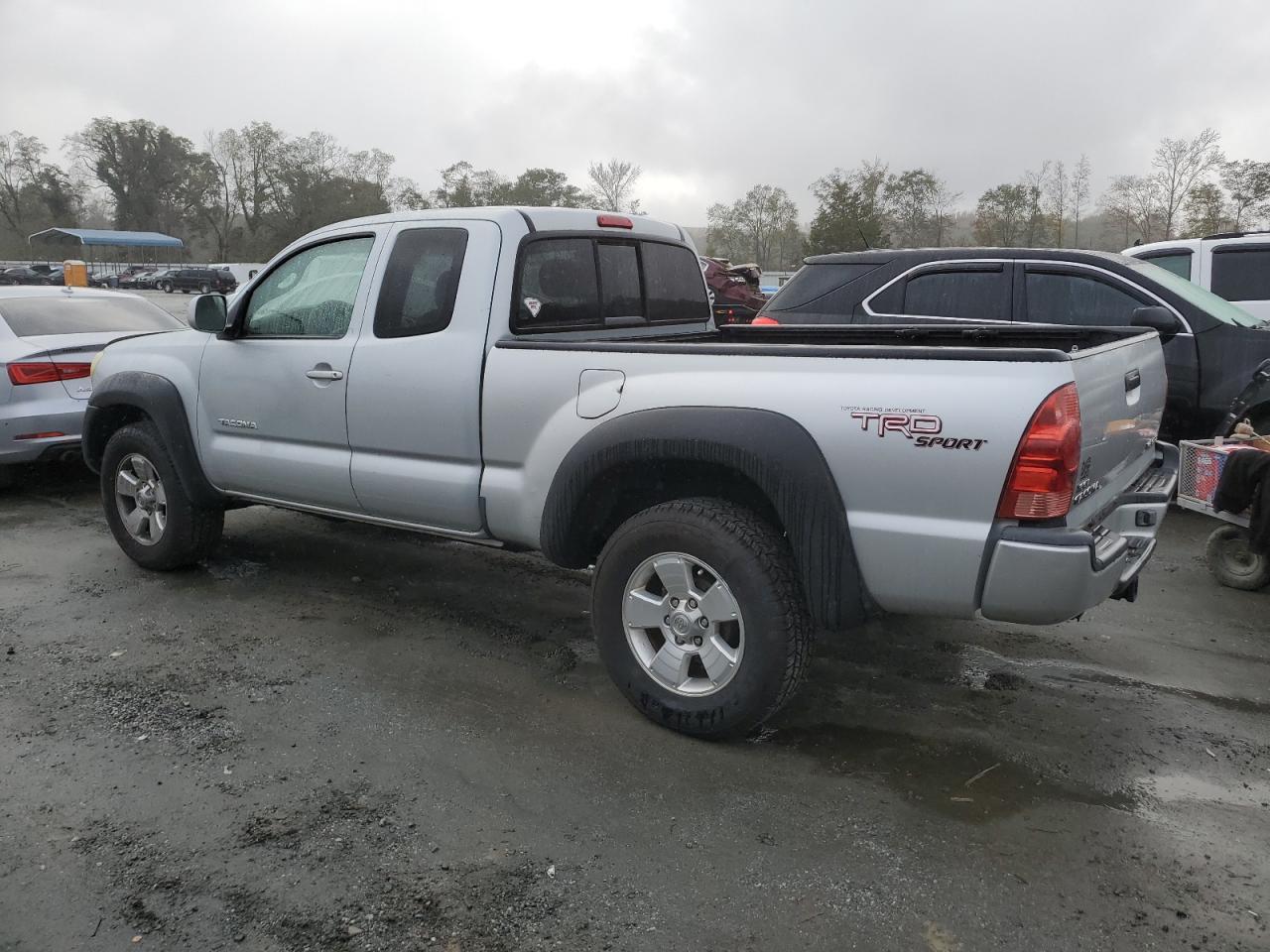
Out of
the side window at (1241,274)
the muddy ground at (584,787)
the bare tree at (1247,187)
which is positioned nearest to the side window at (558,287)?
the muddy ground at (584,787)

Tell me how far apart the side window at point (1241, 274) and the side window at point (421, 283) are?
7144 mm

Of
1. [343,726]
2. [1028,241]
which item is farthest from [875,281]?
[1028,241]

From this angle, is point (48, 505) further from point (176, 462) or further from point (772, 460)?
point (772, 460)

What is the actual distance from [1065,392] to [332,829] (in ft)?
8.46

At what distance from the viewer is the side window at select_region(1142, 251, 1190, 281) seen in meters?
8.48

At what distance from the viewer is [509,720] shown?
3.72 metres

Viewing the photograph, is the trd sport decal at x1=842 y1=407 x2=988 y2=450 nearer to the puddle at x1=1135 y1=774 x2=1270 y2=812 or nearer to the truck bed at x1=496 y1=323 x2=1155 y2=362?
the truck bed at x1=496 y1=323 x2=1155 y2=362

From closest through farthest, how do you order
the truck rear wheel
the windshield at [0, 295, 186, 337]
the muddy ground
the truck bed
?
1. the muddy ground
2. the truck bed
3. the truck rear wheel
4. the windshield at [0, 295, 186, 337]

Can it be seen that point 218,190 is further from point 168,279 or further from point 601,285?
point 601,285

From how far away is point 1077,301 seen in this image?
655cm

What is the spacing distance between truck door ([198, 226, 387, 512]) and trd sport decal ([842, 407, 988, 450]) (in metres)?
2.51

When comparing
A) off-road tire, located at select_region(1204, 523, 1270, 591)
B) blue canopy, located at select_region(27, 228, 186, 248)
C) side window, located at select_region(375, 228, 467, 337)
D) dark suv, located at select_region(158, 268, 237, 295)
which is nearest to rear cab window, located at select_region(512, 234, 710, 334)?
side window, located at select_region(375, 228, 467, 337)

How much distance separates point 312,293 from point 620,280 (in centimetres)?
154

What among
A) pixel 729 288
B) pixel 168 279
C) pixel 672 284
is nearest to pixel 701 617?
pixel 672 284
